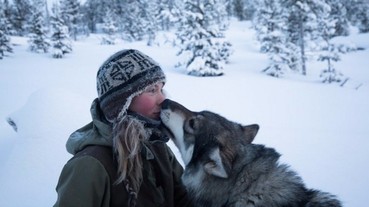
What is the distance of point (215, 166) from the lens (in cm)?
231

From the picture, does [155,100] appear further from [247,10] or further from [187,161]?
[247,10]

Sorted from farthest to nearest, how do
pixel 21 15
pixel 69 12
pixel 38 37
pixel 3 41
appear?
1. pixel 21 15
2. pixel 69 12
3. pixel 38 37
4. pixel 3 41

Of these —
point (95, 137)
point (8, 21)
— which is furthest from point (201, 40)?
point (8, 21)

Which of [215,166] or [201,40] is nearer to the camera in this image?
[215,166]

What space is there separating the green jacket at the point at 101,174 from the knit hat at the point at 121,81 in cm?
10

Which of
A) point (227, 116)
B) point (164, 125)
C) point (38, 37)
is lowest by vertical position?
point (227, 116)

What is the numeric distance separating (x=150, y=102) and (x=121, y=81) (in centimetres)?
33

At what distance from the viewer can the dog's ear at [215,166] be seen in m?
2.25

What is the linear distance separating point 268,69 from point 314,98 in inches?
293

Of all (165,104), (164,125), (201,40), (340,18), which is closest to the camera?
(165,104)

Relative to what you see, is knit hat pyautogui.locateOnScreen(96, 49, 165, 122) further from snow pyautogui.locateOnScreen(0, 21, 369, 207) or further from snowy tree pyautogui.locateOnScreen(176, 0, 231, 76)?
snowy tree pyautogui.locateOnScreen(176, 0, 231, 76)

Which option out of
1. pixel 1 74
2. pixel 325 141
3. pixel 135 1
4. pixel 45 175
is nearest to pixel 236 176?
pixel 45 175

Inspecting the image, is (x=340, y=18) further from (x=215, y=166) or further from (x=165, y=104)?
(x=215, y=166)

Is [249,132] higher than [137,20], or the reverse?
[249,132]
